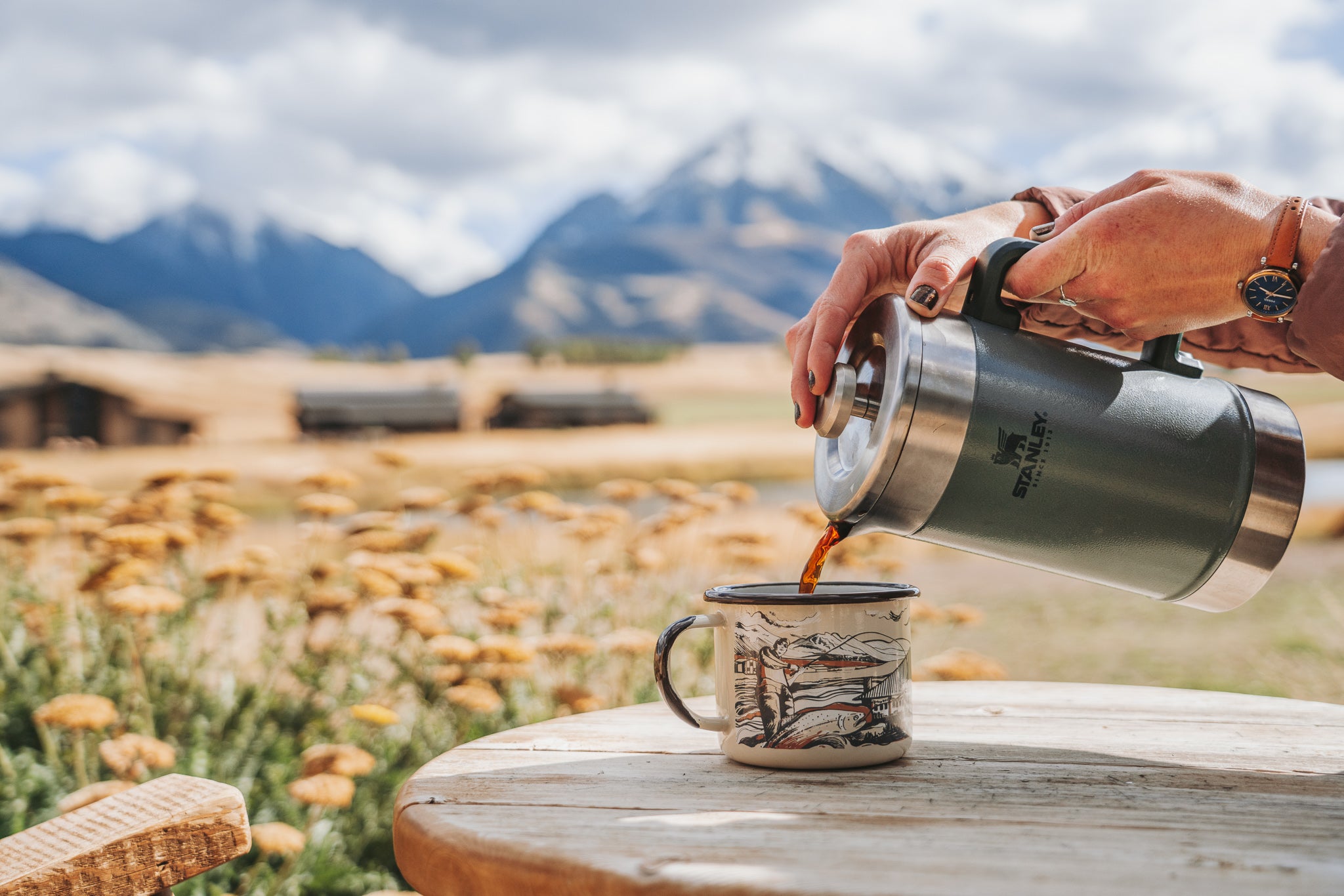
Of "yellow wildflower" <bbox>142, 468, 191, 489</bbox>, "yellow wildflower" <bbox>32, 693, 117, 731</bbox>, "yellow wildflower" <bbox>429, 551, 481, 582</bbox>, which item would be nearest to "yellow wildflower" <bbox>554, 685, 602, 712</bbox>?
"yellow wildflower" <bbox>429, 551, 481, 582</bbox>

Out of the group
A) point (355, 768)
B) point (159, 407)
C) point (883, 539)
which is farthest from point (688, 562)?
point (159, 407)

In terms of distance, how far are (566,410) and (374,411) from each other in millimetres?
5952

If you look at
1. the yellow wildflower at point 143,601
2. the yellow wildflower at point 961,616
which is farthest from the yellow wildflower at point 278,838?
the yellow wildflower at point 961,616

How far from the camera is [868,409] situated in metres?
0.92

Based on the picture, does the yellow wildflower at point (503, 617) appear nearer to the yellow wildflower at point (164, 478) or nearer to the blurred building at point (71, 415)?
the yellow wildflower at point (164, 478)

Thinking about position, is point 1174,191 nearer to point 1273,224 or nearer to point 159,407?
point 1273,224

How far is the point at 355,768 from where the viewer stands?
1.73 meters

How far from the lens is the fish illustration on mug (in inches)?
34.5

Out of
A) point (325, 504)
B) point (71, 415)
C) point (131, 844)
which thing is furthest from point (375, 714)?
point (71, 415)

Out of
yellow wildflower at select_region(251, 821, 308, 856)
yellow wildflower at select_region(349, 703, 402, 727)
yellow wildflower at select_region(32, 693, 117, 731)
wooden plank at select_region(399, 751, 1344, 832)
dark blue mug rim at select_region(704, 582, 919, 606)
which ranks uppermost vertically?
dark blue mug rim at select_region(704, 582, 919, 606)

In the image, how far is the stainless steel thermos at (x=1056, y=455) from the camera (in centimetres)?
85

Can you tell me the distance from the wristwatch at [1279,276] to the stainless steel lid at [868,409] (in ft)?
1.12

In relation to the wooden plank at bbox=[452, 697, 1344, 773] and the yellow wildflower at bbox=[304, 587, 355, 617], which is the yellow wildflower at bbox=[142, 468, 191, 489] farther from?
the wooden plank at bbox=[452, 697, 1344, 773]

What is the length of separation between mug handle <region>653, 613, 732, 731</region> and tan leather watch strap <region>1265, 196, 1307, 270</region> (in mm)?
597
